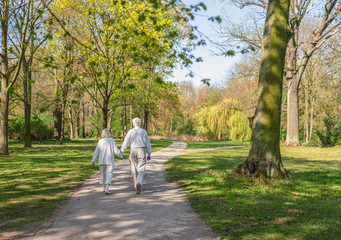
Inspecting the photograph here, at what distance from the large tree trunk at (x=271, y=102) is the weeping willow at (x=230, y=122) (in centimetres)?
2622

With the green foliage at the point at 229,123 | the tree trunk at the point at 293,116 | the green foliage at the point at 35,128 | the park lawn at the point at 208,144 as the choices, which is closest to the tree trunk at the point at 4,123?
the green foliage at the point at 35,128

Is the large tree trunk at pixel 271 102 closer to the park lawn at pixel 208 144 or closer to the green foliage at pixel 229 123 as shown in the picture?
the park lawn at pixel 208 144

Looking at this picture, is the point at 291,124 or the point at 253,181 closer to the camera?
the point at 253,181

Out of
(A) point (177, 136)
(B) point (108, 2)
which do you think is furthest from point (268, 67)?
(A) point (177, 136)

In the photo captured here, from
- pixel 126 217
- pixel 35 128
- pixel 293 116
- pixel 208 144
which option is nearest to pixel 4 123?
pixel 126 217

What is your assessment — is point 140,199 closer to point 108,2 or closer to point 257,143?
point 257,143

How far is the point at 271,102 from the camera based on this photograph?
313 inches

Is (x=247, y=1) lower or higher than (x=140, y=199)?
higher

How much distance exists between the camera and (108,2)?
15.7 meters

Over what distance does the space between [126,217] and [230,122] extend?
3084 centimetres

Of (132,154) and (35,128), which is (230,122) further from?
(132,154)

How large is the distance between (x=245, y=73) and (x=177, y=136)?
83.9 feet

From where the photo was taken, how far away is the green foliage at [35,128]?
1011 inches

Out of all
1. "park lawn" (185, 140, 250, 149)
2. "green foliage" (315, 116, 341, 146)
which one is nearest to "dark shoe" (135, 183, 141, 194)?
"park lawn" (185, 140, 250, 149)
